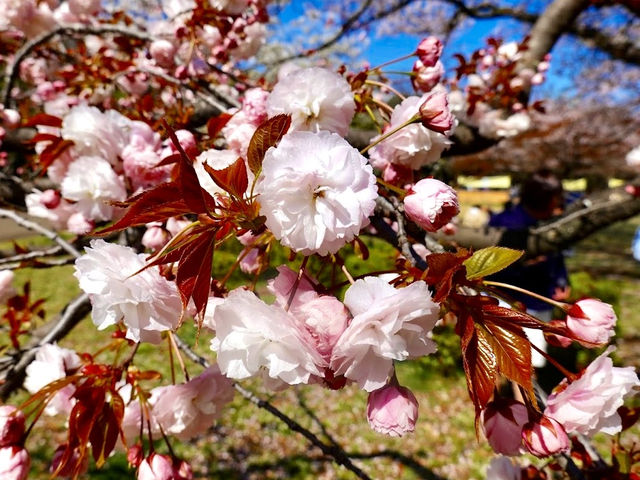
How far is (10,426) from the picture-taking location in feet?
2.63

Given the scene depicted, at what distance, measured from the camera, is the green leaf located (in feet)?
1.64

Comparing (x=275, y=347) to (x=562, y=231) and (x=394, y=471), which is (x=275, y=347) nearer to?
(x=562, y=231)

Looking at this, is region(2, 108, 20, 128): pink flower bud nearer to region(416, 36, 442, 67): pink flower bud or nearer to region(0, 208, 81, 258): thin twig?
region(0, 208, 81, 258): thin twig

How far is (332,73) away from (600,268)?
9.18 meters

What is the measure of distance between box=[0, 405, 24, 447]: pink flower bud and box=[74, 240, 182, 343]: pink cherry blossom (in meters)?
0.42

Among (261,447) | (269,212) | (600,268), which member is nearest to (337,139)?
(269,212)

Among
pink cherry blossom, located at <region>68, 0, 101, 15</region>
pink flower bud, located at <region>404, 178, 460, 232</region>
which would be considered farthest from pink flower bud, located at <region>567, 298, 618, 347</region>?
pink cherry blossom, located at <region>68, 0, 101, 15</region>

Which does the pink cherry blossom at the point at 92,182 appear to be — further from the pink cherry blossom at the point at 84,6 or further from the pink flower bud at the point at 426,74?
the pink cherry blossom at the point at 84,6

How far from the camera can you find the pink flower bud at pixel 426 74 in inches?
35.7

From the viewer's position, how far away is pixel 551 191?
2.75 m

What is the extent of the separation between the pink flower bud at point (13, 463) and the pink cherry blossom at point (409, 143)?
83 centimetres

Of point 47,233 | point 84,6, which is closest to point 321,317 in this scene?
point 47,233

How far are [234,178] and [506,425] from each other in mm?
512

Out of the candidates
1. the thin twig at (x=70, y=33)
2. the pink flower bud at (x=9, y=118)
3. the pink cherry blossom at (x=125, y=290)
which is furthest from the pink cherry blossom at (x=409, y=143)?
the pink flower bud at (x=9, y=118)
